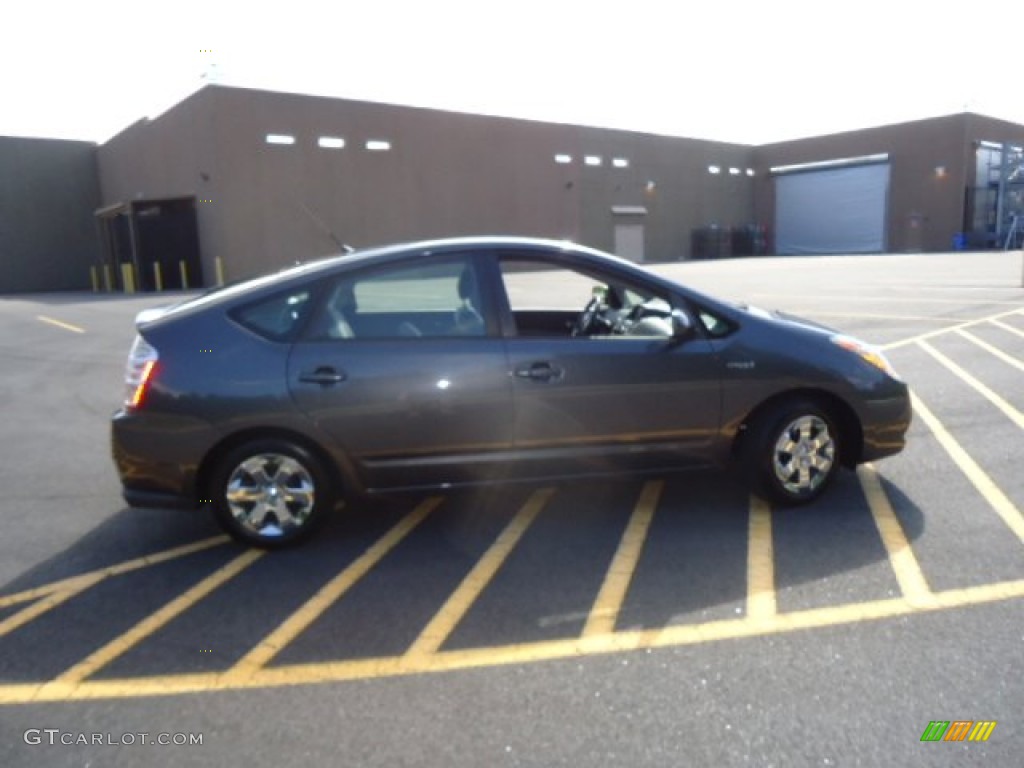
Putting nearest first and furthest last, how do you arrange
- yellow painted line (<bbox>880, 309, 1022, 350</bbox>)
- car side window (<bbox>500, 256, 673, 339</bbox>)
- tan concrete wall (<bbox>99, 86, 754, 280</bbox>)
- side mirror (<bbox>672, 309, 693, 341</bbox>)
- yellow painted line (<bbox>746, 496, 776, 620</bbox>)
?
yellow painted line (<bbox>746, 496, 776, 620</bbox>), side mirror (<bbox>672, 309, 693, 341</bbox>), car side window (<bbox>500, 256, 673, 339</bbox>), yellow painted line (<bbox>880, 309, 1022, 350</bbox>), tan concrete wall (<bbox>99, 86, 754, 280</bbox>)

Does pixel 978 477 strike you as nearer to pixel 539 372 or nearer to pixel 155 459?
pixel 539 372

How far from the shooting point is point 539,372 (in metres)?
3.76

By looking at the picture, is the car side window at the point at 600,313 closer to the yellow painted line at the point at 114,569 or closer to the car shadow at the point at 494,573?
the car shadow at the point at 494,573

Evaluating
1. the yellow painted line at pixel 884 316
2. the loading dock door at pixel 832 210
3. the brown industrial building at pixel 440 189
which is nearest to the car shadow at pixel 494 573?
the yellow painted line at pixel 884 316

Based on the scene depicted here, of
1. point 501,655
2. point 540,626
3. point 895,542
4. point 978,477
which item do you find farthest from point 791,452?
point 501,655

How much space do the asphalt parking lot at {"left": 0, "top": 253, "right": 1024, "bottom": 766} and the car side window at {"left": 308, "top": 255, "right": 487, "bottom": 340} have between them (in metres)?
1.12

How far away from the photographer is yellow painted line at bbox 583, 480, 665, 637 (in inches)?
119

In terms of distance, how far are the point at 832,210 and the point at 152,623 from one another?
50430 millimetres

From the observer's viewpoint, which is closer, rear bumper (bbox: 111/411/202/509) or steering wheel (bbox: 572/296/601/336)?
rear bumper (bbox: 111/411/202/509)

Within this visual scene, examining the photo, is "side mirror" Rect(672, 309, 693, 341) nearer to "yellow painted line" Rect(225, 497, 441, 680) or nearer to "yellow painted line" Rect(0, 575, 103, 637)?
"yellow painted line" Rect(225, 497, 441, 680)

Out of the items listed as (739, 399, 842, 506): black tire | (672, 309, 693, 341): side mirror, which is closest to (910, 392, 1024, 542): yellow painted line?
(739, 399, 842, 506): black tire

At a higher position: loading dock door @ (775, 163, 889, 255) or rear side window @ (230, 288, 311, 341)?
loading dock door @ (775, 163, 889, 255)

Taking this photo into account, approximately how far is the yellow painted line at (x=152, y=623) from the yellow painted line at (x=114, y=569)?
1.01 feet

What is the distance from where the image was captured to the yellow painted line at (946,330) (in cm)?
941
